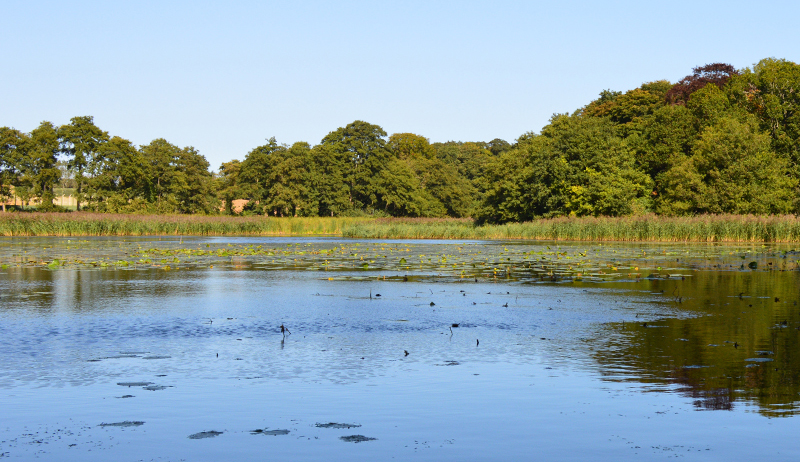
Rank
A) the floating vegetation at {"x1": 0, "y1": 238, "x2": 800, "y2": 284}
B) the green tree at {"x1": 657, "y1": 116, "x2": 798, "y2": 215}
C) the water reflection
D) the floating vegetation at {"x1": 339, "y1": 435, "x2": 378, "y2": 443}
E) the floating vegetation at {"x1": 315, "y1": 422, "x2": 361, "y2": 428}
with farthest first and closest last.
→ the green tree at {"x1": 657, "y1": 116, "x2": 798, "y2": 215} < the floating vegetation at {"x1": 0, "y1": 238, "x2": 800, "y2": 284} < the water reflection < the floating vegetation at {"x1": 315, "y1": 422, "x2": 361, "y2": 428} < the floating vegetation at {"x1": 339, "y1": 435, "x2": 378, "y2": 443}

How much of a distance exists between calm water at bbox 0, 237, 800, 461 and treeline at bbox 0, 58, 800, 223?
51806 mm

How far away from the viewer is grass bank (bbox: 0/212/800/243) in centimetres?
5234

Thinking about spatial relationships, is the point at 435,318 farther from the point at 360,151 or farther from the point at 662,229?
the point at 360,151

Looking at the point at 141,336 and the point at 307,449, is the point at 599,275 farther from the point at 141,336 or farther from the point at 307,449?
the point at 307,449

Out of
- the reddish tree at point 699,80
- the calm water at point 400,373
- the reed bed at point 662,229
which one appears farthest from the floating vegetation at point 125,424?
the reddish tree at point 699,80

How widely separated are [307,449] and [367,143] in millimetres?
114984

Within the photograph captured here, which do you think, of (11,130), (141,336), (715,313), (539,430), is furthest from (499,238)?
(11,130)

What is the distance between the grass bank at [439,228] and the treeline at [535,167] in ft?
37.1

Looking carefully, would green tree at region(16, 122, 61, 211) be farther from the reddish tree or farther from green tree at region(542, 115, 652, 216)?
the reddish tree

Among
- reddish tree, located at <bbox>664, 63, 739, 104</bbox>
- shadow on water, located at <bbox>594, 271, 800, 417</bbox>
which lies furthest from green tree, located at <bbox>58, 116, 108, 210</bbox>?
shadow on water, located at <bbox>594, 271, 800, 417</bbox>

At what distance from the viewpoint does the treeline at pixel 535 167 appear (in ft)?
226

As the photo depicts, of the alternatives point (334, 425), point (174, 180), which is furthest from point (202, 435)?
point (174, 180)

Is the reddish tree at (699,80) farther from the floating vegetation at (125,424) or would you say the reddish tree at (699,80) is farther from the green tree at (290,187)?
the floating vegetation at (125,424)

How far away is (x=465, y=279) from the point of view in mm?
24562
